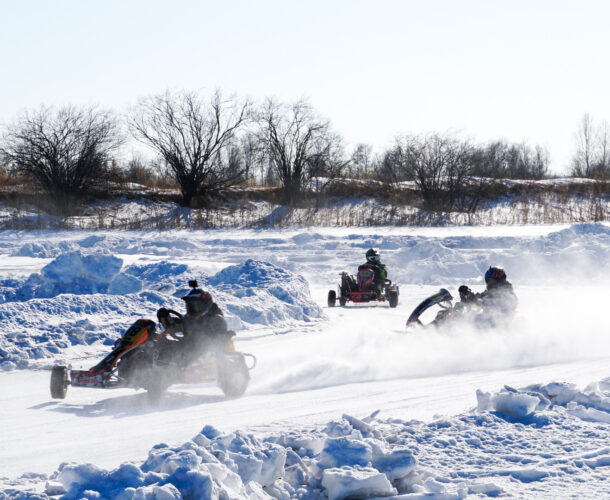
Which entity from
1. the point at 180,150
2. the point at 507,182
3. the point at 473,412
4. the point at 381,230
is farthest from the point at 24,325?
the point at 507,182

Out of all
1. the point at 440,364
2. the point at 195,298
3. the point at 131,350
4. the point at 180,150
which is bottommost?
the point at 440,364

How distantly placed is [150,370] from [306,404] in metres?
1.80

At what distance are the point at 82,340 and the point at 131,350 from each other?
12.2 feet

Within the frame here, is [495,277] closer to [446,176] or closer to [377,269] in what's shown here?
[377,269]

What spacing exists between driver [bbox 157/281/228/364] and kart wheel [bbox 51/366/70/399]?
118cm

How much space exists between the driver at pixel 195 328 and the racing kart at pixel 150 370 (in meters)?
0.07

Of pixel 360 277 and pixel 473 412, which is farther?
pixel 360 277

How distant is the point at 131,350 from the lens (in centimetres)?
838

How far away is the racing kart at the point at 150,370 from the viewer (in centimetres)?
818

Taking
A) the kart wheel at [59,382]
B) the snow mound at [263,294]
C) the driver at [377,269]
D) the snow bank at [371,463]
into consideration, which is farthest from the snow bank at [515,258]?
the snow bank at [371,463]

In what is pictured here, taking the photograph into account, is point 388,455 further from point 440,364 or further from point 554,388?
point 440,364

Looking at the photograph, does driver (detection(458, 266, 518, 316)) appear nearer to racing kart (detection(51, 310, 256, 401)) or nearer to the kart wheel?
racing kart (detection(51, 310, 256, 401))

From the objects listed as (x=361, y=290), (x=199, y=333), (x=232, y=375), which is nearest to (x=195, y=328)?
(x=199, y=333)

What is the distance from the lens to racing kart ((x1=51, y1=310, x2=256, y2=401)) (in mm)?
8180
